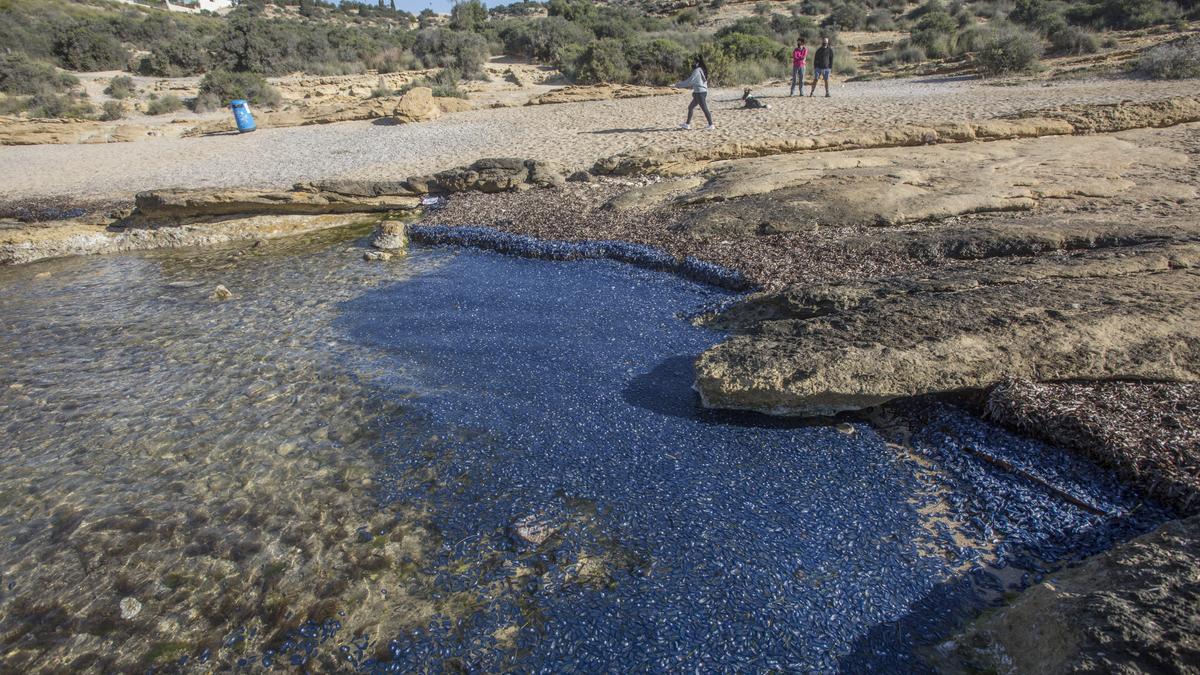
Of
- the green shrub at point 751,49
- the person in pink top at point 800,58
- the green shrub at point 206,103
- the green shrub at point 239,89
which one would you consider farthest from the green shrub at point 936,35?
the green shrub at point 206,103

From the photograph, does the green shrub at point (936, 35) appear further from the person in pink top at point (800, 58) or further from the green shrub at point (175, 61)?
the green shrub at point (175, 61)

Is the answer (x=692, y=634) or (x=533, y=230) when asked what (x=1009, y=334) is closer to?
(x=692, y=634)

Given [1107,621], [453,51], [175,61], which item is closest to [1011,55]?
[1107,621]

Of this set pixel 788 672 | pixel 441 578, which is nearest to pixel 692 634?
Result: pixel 788 672

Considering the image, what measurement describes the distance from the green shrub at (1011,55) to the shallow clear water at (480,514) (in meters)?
16.1

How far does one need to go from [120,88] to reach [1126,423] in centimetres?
2886

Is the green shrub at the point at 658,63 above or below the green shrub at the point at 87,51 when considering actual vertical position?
below

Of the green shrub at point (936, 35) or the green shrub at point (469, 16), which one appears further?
the green shrub at point (469, 16)

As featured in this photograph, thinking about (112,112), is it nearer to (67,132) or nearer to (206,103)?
(206,103)

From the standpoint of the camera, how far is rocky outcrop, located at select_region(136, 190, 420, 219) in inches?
347

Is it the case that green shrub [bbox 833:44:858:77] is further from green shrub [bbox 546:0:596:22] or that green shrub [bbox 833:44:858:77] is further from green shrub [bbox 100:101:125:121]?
green shrub [bbox 100:101:125:121]

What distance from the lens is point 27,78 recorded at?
2162cm

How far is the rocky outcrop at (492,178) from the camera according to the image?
383 inches

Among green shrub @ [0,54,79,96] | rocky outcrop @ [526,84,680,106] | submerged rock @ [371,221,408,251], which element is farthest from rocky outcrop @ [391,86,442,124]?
green shrub @ [0,54,79,96]
